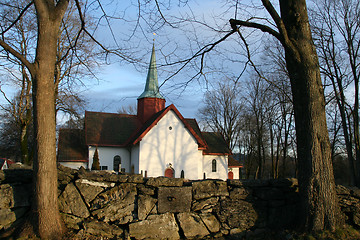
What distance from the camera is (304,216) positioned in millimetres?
5270

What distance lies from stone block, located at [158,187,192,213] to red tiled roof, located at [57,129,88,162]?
20223mm

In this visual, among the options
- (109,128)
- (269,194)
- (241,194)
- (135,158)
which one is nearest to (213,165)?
(135,158)

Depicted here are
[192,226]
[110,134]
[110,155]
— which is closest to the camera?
[192,226]

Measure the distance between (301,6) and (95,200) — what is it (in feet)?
18.2

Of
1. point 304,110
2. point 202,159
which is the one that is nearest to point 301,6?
point 304,110

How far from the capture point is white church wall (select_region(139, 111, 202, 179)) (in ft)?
77.3

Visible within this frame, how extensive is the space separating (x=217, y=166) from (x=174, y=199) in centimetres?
2301

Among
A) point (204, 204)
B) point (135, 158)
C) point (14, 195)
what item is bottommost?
point (204, 204)

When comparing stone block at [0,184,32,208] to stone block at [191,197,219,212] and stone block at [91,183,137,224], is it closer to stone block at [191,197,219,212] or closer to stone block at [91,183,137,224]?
stone block at [91,183,137,224]

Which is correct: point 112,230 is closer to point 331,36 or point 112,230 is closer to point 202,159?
point 331,36

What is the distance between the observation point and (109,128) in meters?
27.8

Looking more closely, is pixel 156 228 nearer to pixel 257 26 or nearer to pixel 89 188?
pixel 89 188

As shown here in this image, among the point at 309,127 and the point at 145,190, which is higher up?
the point at 309,127

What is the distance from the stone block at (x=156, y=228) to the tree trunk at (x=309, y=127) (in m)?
2.48
